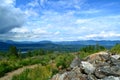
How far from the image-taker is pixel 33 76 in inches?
765

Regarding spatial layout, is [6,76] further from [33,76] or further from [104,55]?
[104,55]

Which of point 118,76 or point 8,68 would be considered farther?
point 8,68

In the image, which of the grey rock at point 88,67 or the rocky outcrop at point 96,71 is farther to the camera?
the grey rock at point 88,67

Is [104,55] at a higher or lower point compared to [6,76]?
higher

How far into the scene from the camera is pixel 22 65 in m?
27.7

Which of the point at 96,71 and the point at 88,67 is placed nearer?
the point at 96,71

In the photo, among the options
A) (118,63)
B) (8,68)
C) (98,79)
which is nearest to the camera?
(98,79)

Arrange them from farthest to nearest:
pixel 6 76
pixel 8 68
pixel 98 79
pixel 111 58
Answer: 1. pixel 8 68
2. pixel 6 76
3. pixel 111 58
4. pixel 98 79

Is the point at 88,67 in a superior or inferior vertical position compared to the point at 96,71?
superior

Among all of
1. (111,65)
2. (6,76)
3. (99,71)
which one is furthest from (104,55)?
(6,76)

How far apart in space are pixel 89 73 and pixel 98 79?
3.04 ft

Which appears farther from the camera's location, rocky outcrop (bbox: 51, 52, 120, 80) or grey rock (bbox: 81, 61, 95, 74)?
grey rock (bbox: 81, 61, 95, 74)

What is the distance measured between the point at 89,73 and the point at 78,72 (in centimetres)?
58

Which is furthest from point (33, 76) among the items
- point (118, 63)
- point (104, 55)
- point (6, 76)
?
point (118, 63)
